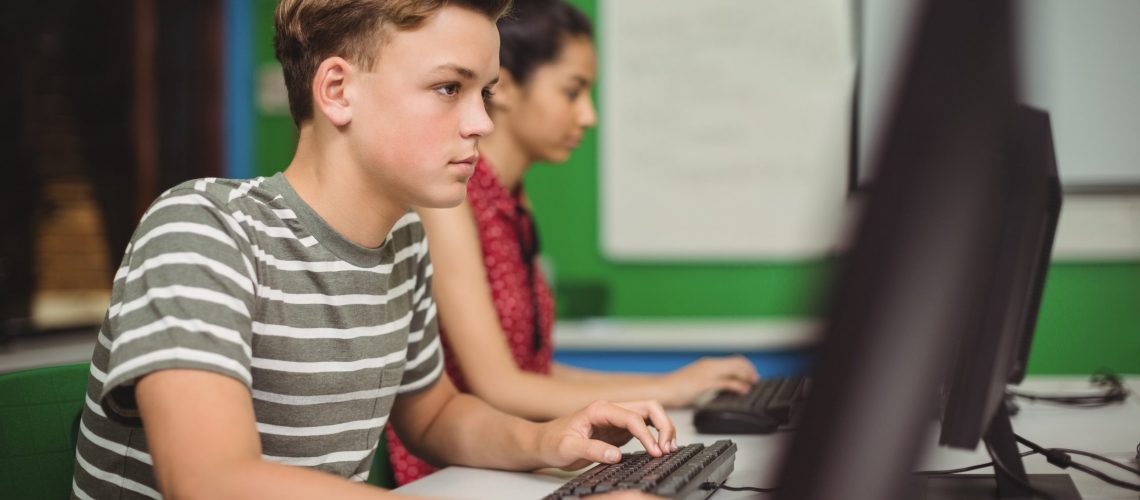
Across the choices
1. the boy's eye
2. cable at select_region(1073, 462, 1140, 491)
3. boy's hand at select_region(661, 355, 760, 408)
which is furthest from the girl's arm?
cable at select_region(1073, 462, 1140, 491)

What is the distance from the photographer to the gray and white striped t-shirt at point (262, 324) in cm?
72

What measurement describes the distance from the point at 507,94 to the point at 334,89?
744mm

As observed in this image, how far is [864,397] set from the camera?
0.29m

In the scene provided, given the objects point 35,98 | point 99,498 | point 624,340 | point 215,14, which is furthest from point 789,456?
point 215,14

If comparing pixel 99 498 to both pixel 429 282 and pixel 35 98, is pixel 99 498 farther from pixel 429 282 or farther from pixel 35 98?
pixel 35 98

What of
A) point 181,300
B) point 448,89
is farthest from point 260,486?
point 448,89

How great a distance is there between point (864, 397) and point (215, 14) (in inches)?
117

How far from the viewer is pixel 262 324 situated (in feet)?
2.79

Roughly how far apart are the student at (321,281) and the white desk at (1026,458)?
0.11ft

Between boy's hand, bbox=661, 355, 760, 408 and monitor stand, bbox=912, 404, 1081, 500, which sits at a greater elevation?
monitor stand, bbox=912, 404, 1081, 500

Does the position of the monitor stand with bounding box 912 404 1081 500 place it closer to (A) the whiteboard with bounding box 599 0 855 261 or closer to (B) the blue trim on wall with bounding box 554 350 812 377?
(B) the blue trim on wall with bounding box 554 350 812 377

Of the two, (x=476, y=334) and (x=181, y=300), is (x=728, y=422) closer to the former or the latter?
(x=476, y=334)

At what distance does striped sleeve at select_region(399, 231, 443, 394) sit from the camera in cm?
109

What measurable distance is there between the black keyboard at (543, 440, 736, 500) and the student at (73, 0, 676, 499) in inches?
1.2
